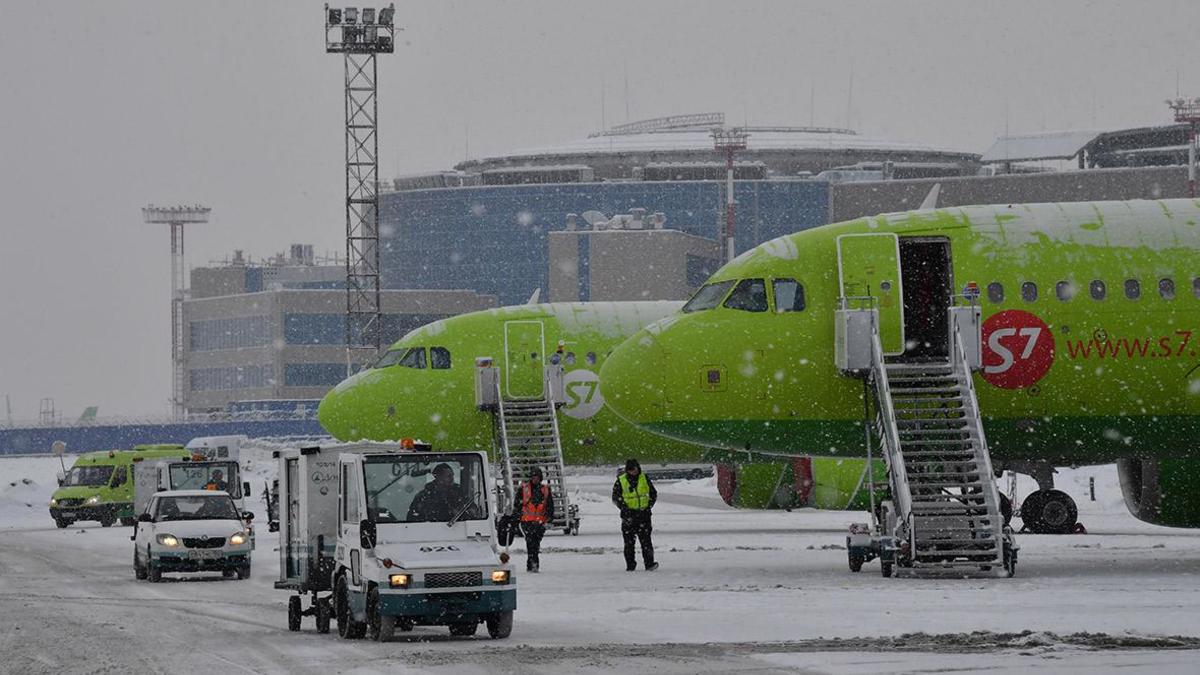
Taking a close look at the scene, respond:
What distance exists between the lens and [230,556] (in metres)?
34.7

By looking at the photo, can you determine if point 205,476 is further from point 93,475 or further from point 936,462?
point 936,462

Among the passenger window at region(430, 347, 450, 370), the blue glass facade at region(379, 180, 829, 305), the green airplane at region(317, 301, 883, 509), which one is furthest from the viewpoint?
the blue glass facade at region(379, 180, 829, 305)

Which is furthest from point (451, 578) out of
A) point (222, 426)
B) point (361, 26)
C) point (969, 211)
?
point (222, 426)

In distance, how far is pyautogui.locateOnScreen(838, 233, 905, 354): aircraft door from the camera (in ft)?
100

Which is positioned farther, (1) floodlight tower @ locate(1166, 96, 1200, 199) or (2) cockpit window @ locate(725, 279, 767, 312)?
(1) floodlight tower @ locate(1166, 96, 1200, 199)

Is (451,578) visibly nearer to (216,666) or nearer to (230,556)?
(216,666)

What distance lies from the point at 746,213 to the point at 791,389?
12529cm

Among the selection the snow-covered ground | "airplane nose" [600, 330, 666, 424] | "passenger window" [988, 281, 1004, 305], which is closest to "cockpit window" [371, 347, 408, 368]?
the snow-covered ground

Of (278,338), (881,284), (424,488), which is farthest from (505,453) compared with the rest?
(278,338)

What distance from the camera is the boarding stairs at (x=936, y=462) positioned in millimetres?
28672

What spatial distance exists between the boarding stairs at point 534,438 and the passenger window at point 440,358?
57.4 inches

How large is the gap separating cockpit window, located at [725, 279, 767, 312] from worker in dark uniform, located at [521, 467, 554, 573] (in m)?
4.72

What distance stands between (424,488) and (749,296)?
1063 centimetres

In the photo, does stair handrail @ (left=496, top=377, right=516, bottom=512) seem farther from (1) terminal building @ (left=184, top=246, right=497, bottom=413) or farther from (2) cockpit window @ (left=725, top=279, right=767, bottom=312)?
(1) terminal building @ (left=184, top=246, right=497, bottom=413)
